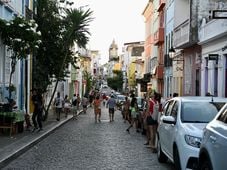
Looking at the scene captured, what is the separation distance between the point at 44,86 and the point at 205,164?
25.1 m

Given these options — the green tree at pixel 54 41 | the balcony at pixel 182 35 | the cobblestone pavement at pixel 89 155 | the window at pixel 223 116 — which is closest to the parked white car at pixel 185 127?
the cobblestone pavement at pixel 89 155

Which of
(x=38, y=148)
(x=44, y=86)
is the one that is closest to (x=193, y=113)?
(x=38, y=148)

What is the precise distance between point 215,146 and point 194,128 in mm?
3422

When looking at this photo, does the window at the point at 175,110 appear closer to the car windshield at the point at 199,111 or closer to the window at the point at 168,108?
the car windshield at the point at 199,111

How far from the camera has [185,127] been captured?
34.6 ft

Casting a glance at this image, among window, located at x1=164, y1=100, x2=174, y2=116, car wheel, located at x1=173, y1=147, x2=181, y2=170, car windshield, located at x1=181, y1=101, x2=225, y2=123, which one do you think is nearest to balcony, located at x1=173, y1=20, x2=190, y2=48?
window, located at x1=164, y1=100, x2=174, y2=116

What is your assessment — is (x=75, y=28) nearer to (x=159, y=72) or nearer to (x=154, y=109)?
(x=154, y=109)

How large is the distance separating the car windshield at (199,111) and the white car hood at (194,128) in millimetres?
330

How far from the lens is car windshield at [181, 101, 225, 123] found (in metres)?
11.2

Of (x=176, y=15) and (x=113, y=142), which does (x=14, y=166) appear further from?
(x=176, y=15)

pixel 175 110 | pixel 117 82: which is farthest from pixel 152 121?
pixel 117 82

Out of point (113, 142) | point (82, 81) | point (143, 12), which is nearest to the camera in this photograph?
point (113, 142)

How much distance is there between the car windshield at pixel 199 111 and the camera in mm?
11180

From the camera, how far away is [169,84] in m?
42.5
